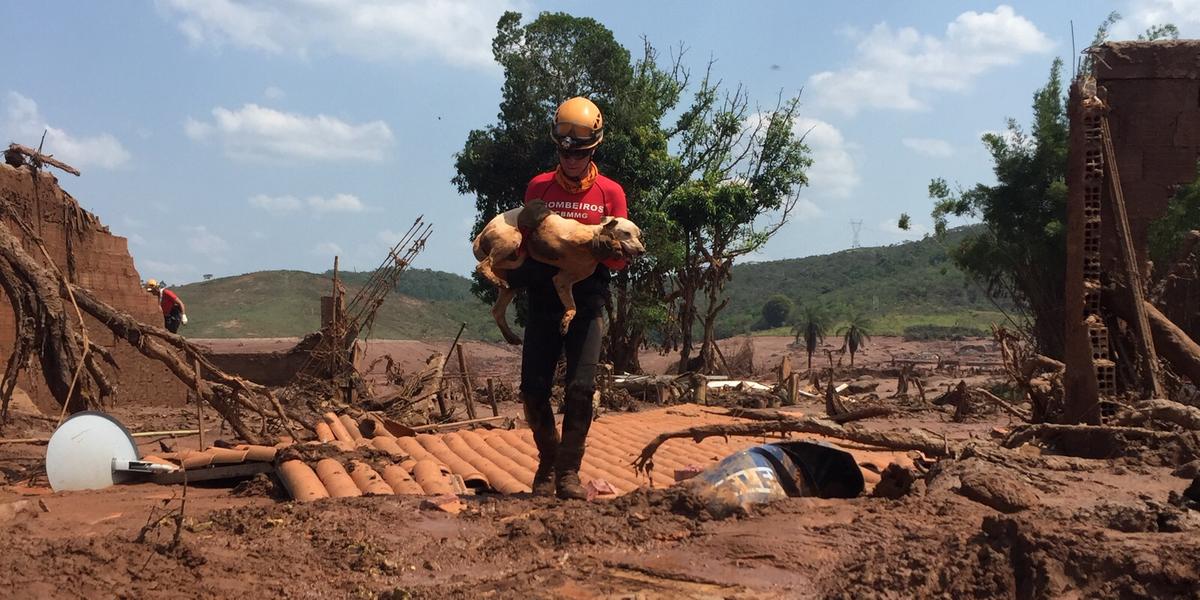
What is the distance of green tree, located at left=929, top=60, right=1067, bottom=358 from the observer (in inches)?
770

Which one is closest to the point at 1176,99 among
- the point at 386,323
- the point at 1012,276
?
the point at 1012,276

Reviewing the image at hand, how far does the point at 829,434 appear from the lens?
4.30 m

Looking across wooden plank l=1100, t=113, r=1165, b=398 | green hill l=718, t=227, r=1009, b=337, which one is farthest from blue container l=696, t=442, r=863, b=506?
green hill l=718, t=227, r=1009, b=337

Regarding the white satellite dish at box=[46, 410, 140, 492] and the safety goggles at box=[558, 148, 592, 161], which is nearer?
the safety goggles at box=[558, 148, 592, 161]

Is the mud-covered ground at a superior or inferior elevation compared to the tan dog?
inferior

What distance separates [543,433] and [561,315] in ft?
1.72

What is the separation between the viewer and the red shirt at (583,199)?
14.5 ft

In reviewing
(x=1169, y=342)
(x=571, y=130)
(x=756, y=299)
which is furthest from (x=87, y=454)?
(x=756, y=299)

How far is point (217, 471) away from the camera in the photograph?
5.05 meters

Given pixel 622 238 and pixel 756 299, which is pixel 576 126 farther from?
pixel 756 299

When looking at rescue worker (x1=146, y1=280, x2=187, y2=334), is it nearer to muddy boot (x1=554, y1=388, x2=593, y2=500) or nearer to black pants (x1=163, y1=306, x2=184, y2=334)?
black pants (x1=163, y1=306, x2=184, y2=334)

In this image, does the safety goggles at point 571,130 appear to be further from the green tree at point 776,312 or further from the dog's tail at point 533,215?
the green tree at point 776,312

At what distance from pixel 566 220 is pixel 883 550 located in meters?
1.96

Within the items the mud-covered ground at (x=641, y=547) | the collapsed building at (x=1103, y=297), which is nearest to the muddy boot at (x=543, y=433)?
the mud-covered ground at (x=641, y=547)
